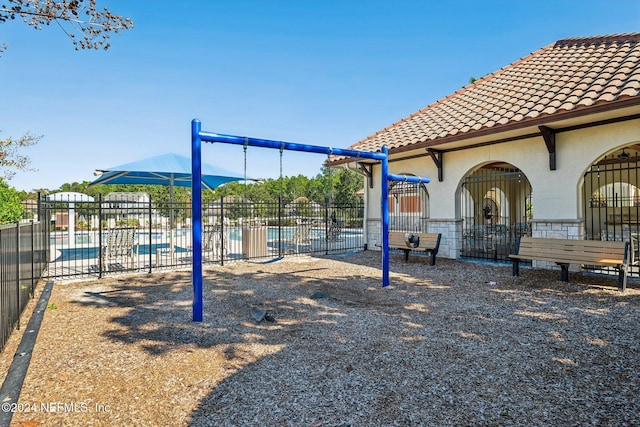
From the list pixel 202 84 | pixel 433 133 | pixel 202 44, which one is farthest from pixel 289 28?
pixel 433 133

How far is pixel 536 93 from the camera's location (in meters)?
8.93

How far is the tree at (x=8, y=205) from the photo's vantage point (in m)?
6.49

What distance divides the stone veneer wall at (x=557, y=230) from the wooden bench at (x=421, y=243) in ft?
7.81

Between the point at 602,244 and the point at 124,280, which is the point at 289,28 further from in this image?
the point at 602,244

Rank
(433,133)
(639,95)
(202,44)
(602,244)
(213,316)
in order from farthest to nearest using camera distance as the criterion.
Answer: (202,44)
(433,133)
(602,244)
(639,95)
(213,316)

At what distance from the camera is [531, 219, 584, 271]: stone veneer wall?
7.89 m

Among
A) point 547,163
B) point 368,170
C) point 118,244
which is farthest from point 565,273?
point 118,244

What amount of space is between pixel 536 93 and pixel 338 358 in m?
8.80

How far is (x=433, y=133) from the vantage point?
1012 cm

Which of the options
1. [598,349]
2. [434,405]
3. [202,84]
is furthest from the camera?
[202,84]

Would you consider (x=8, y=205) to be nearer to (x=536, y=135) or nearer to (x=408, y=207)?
(x=536, y=135)

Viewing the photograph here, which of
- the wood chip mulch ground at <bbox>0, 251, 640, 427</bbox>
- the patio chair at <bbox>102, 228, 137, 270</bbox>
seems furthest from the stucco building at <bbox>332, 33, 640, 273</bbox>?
the patio chair at <bbox>102, 228, 137, 270</bbox>

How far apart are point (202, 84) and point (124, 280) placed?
9.62 meters

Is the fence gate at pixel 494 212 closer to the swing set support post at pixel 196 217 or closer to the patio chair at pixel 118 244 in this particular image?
the swing set support post at pixel 196 217
